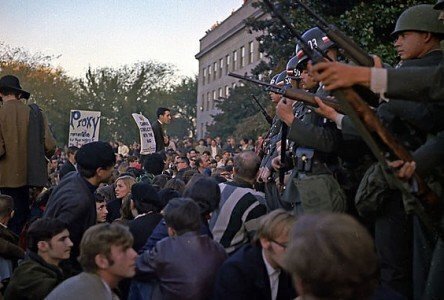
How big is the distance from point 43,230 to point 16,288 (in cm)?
48

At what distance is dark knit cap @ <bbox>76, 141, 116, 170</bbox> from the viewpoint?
5.73m

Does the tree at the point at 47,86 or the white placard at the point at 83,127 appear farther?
the tree at the point at 47,86

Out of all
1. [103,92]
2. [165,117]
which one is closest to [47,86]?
[103,92]

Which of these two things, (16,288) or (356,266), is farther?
(16,288)

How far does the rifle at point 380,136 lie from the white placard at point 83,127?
10.0 m

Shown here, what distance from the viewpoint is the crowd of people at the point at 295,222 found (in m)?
2.63

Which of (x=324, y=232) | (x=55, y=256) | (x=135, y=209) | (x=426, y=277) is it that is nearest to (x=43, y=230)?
(x=55, y=256)

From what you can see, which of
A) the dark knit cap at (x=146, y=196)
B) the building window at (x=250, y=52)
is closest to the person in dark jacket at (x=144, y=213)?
the dark knit cap at (x=146, y=196)

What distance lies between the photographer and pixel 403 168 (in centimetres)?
360

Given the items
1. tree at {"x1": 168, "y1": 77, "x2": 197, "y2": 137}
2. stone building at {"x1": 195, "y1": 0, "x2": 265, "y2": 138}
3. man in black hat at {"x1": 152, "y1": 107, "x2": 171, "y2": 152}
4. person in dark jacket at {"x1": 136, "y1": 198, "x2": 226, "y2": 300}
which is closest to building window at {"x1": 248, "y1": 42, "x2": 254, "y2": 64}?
stone building at {"x1": 195, "y1": 0, "x2": 265, "y2": 138}

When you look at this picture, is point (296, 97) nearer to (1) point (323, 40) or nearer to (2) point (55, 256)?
(1) point (323, 40)

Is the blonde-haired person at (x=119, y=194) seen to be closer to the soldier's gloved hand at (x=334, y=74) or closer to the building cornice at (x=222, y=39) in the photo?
the soldier's gloved hand at (x=334, y=74)

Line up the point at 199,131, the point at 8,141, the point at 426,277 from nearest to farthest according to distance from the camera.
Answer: the point at 426,277, the point at 8,141, the point at 199,131

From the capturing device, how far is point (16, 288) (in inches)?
187
